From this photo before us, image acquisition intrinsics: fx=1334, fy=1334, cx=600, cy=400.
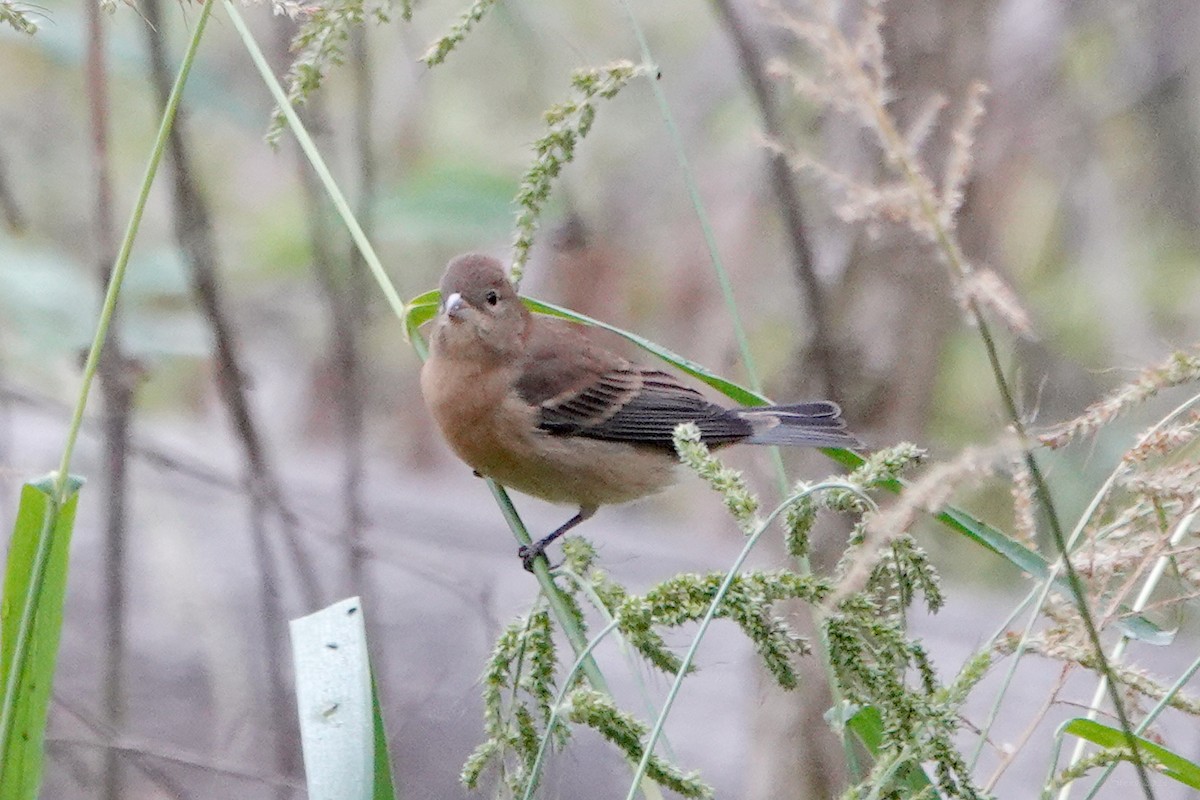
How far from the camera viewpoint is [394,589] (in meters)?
4.54

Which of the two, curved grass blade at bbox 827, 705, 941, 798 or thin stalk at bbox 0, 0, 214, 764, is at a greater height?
thin stalk at bbox 0, 0, 214, 764

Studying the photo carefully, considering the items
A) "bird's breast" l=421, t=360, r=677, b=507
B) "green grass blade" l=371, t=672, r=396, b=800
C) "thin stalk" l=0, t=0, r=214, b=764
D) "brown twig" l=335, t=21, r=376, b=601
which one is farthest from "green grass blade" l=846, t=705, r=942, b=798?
"brown twig" l=335, t=21, r=376, b=601

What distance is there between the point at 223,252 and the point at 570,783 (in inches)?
90.5

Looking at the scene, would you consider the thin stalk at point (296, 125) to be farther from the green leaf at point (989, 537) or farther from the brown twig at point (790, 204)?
the brown twig at point (790, 204)

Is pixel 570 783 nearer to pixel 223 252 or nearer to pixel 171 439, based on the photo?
pixel 223 252

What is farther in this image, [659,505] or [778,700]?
[659,505]

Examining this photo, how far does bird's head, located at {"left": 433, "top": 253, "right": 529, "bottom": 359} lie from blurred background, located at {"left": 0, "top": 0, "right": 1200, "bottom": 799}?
35 cm

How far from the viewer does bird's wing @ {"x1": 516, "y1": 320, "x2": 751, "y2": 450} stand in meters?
3.31

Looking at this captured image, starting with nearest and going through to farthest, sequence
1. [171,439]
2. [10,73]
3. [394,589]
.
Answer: [394,589]
[10,73]
[171,439]

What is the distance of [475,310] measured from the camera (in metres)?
3.07

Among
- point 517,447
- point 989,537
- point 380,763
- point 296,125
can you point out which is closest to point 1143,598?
point 989,537

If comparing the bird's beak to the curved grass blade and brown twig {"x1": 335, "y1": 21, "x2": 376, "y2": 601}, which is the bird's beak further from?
the curved grass blade

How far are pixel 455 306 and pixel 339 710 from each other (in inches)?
68.2

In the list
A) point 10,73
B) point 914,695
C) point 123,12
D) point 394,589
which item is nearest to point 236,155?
point 10,73
